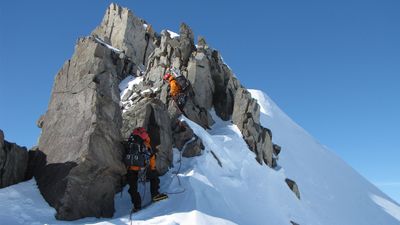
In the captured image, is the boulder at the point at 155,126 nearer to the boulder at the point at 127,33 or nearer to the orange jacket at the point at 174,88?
the orange jacket at the point at 174,88

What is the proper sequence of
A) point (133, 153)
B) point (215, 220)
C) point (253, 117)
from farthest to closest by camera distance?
point (253, 117), point (133, 153), point (215, 220)

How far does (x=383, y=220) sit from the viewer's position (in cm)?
2902

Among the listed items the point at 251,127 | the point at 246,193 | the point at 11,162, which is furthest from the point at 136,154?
the point at 251,127

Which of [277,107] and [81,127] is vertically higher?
[277,107]

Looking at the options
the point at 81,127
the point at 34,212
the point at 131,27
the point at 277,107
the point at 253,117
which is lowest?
the point at 34,212

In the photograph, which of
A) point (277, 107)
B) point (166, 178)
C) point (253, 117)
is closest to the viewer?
point (166, 178)

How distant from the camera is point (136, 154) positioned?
559 inches

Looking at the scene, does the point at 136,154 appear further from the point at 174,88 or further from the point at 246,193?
the point at 174,88

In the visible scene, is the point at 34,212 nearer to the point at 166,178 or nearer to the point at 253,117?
the point at 166,178

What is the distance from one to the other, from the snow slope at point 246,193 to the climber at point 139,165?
1.82 feet

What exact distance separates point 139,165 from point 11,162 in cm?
447

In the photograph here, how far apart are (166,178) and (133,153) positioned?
2.48 m

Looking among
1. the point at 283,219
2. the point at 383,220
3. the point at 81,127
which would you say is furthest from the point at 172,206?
the point at 383,220

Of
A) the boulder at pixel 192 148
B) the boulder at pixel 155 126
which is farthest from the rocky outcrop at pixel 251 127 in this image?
the boulder at pixel 155 126
